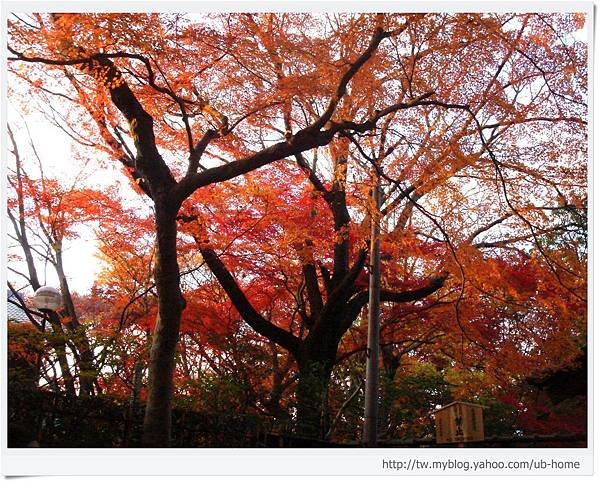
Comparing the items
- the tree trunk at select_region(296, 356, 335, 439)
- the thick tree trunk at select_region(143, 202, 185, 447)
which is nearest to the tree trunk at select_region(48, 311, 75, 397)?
the thick tree trunk at select_region(143, 202, 185, 447)

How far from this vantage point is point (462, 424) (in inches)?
205

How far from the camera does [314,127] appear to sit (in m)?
6.05

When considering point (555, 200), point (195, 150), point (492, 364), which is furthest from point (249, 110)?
point (492, 364)

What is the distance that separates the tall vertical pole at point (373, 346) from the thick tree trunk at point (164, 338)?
7.31ft

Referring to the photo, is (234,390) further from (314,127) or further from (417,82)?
(417,82)

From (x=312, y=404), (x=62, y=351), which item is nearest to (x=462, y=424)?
(x=312, y=404)

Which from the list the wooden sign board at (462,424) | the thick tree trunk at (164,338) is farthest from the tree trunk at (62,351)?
the wooden sign board at (462,424)

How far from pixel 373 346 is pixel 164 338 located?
2468mm

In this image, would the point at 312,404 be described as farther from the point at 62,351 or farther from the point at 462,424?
the point at 62,351

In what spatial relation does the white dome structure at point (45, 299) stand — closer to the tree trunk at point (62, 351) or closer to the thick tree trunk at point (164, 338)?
the tree trunk at point (62, 351)

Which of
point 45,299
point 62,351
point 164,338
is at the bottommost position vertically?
point 62,351

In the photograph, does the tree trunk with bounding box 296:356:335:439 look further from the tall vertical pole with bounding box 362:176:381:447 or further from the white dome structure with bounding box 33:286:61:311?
the white dome structure with bounding box 33:286:61:311

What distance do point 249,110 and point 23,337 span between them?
13.2 ft

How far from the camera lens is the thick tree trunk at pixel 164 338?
583 cm
